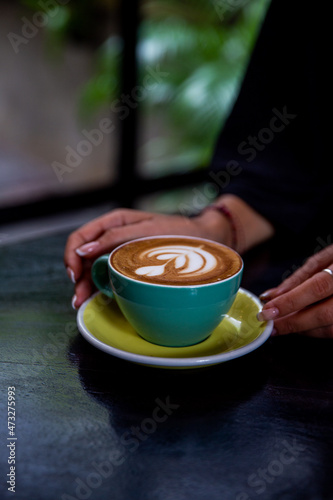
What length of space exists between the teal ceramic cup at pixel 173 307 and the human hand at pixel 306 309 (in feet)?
0.20

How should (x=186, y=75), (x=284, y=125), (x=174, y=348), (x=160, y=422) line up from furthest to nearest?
(x=186, y=75) < (x=284, y=125) < (x=174, y=348) < (x=160, y=422)

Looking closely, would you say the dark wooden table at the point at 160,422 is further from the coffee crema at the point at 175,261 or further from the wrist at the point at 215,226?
the wrist at the point at 215,226

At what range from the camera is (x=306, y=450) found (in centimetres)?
51

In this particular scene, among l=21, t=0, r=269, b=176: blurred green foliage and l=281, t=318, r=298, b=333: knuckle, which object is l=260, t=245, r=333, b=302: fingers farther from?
l=21, t=0, r=269, b=176: blurred green foliage

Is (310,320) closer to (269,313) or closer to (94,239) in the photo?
(269,313)

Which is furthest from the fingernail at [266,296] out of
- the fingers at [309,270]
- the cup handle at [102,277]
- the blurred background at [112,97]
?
the blurred background at [112,97]

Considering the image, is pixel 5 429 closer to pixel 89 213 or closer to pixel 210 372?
pixel 210 372

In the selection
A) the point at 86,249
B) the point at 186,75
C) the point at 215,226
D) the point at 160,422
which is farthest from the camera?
the point at 186,75

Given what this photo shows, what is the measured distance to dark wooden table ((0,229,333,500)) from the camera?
0.46m

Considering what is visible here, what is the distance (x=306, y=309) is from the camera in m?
0.70

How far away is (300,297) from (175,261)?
0.56 feet

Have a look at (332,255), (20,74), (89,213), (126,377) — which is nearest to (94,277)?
(126,377)

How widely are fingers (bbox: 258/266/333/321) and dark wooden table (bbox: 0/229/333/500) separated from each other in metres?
0.05

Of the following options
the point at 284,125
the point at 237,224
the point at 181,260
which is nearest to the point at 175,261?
the point at 181,260
